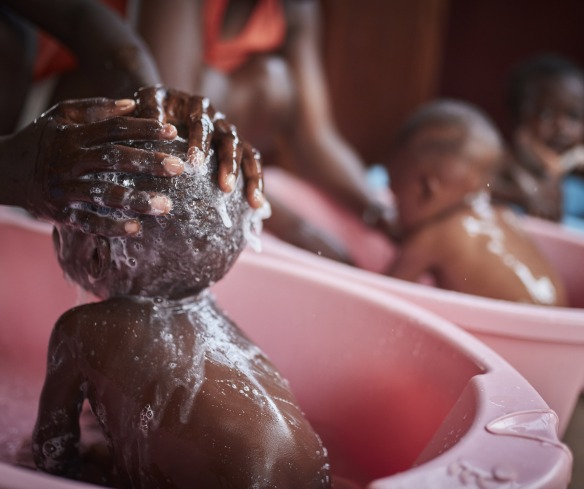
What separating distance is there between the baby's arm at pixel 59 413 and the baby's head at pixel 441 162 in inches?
33.1

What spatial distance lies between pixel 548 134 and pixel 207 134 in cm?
142

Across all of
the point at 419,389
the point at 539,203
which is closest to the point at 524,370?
the point at 419,389

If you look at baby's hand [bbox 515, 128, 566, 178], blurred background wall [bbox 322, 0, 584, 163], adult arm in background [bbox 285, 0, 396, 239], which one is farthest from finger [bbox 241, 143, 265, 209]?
blurred background wall [bbox 322, 0, 584, 163]

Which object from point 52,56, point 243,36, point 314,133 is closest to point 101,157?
point 52,56

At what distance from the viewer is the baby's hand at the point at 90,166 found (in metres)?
0.62

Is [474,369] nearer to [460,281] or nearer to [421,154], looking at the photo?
[460,281]

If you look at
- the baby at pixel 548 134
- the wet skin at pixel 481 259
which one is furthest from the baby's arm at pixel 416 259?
the baby at pixel 548 134

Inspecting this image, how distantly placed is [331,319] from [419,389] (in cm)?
16

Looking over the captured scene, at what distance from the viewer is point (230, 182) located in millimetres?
675

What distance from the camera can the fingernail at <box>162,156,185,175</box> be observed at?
0.63m

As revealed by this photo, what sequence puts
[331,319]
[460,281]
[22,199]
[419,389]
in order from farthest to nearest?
1. [460,281]
2. [331,319]
3. [419,389]
4. [22,199]

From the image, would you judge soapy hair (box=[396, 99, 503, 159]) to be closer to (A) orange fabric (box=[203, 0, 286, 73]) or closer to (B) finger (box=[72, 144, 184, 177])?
(A) orange fabric (box=[203, 0, 286, 73])

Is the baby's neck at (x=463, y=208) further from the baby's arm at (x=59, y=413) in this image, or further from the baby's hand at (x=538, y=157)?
the baby's arm at (x=59, y=413)

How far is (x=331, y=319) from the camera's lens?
95 centimetres
